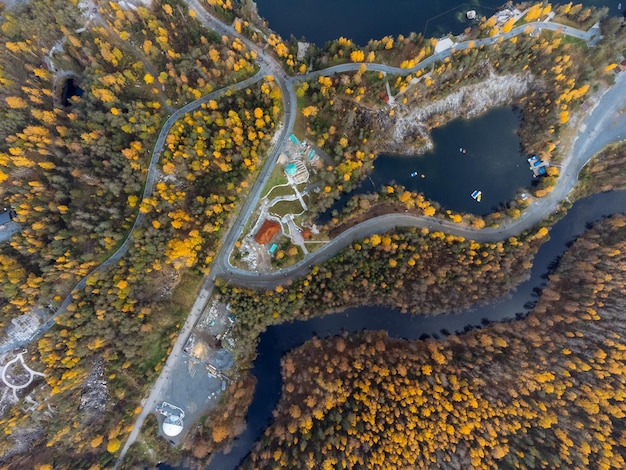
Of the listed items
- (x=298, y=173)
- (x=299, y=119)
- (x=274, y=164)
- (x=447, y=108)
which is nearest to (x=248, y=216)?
(x=274, y=164)

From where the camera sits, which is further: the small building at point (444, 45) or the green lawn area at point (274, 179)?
the green lawn area at point (274, 179)

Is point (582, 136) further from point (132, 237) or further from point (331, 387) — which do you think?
point (132, 237)

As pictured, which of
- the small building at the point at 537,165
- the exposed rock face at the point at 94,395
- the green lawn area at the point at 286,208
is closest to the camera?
the exposed rock face at the point at 94,395

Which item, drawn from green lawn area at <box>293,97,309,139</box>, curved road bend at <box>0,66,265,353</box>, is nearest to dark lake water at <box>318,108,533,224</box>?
green lawn area at <box>293,97,309,139</box>

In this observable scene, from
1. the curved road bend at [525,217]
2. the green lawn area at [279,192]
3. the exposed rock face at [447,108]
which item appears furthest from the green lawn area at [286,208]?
the exposed rock face at [447,108]

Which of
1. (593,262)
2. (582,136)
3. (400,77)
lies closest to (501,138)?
(582,136)

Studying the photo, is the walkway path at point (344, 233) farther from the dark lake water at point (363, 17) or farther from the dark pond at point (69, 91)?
the dark pond at point (69, 91)
